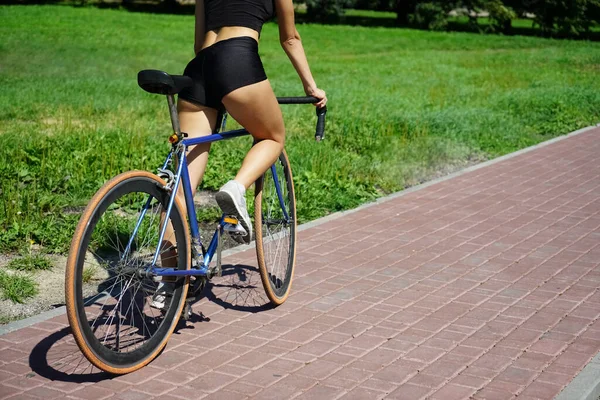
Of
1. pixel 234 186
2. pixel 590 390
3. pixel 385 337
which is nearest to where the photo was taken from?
pixel 590 390

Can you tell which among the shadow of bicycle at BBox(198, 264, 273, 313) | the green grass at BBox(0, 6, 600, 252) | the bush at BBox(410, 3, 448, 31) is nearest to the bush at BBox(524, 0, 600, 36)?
the bush at BBox(410, 3, 448, 31)

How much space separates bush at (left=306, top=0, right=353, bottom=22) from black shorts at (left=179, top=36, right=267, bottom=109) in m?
37.5

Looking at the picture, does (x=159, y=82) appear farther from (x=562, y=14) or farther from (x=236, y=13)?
(x=562, y=14)

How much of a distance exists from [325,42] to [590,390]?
2839cm

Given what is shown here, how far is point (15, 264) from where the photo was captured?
5.98 metres

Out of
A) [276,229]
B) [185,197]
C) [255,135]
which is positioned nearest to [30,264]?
[276,229]

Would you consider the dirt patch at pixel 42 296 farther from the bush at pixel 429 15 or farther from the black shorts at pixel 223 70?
the bush at pixel 429 15

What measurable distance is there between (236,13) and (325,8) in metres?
38.5

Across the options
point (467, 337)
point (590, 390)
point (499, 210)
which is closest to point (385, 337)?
point (467, 337)

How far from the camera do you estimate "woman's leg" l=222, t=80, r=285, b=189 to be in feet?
15.7

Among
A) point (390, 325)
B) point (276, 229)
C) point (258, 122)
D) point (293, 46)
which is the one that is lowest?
point (390, 325)

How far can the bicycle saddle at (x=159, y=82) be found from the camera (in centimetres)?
431

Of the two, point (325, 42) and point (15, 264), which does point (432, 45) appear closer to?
point (325, 42)

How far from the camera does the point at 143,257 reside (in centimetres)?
440
